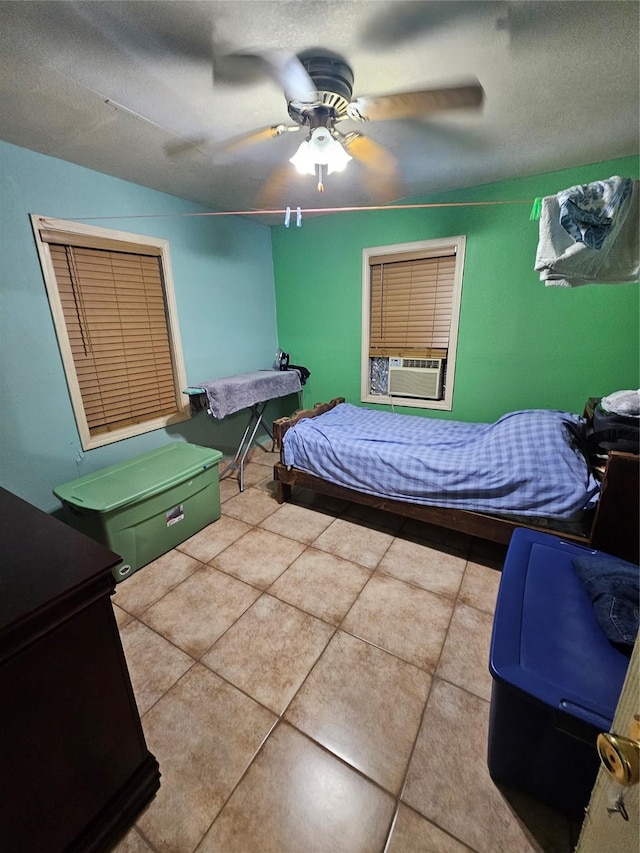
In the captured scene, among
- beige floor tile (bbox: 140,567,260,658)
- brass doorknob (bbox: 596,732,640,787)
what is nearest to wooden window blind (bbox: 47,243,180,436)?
beige floor tile (bbox: 140,567,260,658)

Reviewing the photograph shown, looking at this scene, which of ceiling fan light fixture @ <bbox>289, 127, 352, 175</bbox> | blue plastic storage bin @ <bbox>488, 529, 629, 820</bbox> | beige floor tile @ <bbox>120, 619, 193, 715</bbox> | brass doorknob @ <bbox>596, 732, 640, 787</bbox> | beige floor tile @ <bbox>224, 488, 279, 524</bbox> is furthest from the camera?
beige floor tile @ <bbox>224, 488, 279, 524</bbox>

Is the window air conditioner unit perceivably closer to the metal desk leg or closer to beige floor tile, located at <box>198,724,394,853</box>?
the metal desk leg

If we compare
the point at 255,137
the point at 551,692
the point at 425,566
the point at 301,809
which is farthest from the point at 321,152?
the point at 301,809

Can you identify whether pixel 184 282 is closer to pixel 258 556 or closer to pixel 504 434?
pixel 258 556

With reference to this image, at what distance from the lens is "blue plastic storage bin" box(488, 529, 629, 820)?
2.73ft

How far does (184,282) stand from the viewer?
2.69 m

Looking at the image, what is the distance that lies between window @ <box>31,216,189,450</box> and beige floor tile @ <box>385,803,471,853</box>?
2.42 m

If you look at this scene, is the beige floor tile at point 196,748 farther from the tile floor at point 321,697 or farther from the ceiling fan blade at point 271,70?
the ceiling fan blade at point 271,70

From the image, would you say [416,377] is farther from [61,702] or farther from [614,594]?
[61,702]

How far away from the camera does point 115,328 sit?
91.3 inches

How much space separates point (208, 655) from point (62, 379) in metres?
1.83

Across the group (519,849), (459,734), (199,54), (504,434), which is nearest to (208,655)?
(459,734)

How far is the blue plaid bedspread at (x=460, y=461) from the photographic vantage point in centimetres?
175

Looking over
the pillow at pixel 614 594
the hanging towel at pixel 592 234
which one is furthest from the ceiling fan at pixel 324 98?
the pillow at pixel 614 594
